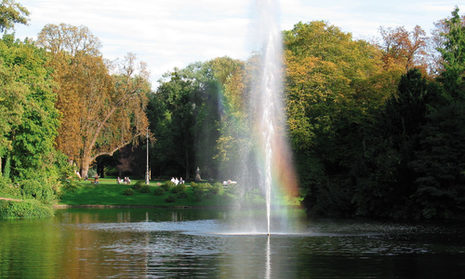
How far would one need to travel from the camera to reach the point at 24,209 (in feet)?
160

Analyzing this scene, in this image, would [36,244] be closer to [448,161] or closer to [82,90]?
[448,161]

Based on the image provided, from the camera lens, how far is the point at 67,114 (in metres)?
71.7

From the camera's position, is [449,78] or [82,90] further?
[82,90]

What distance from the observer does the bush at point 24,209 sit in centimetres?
4806

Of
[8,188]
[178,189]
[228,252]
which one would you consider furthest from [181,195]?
[228,252]

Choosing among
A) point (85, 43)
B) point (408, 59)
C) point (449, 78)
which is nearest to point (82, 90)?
point (85, 43)

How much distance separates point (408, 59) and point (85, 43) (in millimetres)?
39322

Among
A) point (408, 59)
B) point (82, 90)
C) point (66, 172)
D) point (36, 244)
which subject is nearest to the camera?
point (36, 244)

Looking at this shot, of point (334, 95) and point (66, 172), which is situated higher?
point (334, 95)

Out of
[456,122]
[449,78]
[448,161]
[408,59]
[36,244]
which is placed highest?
[408,59]

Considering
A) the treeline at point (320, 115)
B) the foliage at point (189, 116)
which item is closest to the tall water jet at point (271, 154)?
the treeline at point (320, 115)

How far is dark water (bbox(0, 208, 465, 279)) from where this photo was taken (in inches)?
810

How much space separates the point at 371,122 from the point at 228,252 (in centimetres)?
3308

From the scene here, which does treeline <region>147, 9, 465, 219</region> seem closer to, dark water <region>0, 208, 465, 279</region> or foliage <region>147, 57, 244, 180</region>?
dark water <region>0, 208, 465, 279</region>
